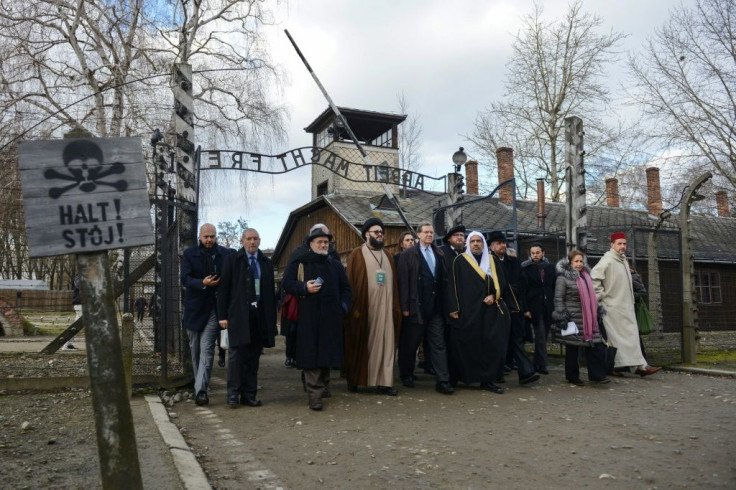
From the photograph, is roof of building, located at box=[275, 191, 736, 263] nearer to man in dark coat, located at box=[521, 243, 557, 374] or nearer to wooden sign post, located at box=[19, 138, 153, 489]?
man in dark coat, located at box=[521, 243, 557, 374]

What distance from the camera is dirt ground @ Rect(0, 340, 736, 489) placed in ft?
13.4

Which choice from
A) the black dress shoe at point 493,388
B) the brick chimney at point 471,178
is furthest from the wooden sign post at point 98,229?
the brick chimney at point 471,178

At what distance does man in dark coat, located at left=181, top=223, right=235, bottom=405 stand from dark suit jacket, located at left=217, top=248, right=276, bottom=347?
0.58 feet

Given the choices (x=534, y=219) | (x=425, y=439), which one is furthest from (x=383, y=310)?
(x=534, y=219)

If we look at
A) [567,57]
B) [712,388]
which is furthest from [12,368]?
[567,57]

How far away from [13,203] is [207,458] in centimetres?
1559

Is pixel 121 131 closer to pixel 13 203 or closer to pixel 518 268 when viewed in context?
pixel 13 203

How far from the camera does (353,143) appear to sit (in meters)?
25.6

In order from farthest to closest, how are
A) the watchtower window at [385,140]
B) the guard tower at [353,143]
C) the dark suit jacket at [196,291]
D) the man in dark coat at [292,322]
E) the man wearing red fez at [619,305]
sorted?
the watchtower window at [385,140] → the guard tower at [353,143] → the man wearing red fez at [619,305] → the man in dark coat at [292,322] → the dark suit jacket at [196,291]

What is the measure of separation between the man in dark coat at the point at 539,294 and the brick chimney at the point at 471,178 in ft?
64.7

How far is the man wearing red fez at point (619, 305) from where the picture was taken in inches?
337

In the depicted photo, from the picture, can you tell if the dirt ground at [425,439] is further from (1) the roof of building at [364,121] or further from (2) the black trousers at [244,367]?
(1) the roof of building at [364,121]

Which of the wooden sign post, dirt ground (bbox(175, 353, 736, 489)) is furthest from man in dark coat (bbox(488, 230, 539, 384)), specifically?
the wooden sign post

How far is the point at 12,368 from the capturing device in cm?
966
